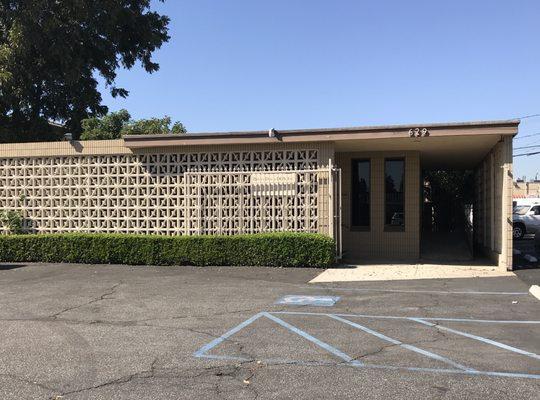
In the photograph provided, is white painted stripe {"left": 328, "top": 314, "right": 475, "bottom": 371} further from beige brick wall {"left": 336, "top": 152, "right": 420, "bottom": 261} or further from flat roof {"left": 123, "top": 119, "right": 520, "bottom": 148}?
beige brick wall {"left": 336, "top": 152, "right": 420, "bottom": 261}

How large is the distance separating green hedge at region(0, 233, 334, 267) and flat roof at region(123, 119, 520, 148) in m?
2.56

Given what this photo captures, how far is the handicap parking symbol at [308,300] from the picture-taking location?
9.06m

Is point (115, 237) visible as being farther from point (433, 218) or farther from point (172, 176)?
point (433, 218)

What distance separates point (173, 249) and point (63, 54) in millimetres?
12214

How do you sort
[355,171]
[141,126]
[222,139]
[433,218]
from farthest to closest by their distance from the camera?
[141,126]
[433,218]
[355,171]
[222,139]

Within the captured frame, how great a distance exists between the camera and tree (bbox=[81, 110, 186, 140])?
2534 cm

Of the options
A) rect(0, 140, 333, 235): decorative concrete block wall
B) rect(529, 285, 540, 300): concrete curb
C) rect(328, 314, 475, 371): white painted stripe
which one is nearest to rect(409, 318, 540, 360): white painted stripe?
rect(328, 314, 475, 371): white painted stripe

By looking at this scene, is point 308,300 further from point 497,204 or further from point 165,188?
point 497,204

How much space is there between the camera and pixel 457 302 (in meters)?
9.19

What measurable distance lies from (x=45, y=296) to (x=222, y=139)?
6339 millimetres

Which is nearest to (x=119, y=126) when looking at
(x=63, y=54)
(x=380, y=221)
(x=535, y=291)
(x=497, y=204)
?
(x=63, y=54)

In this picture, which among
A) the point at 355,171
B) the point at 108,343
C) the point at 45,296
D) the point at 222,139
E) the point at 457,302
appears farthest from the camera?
the point at 355,171

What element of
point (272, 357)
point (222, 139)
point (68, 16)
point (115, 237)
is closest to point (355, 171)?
point (222, 139)

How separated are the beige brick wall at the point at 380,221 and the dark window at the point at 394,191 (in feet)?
0.62
